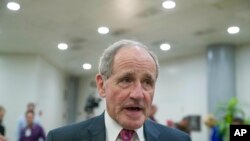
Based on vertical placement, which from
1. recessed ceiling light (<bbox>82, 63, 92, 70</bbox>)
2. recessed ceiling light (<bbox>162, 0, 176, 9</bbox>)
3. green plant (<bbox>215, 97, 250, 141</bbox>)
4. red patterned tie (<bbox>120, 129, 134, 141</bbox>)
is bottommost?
red patterned tie (<bbox>120, 129, 134, 141</bbox>)

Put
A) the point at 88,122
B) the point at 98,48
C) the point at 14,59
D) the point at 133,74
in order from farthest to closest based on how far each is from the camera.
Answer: the point at 14,59 → the point at 98,48 → the point at 88,122 → the point at 133,74

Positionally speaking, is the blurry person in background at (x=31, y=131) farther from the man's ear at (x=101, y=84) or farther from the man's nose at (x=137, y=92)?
the man's nose at (x=137, y=92)

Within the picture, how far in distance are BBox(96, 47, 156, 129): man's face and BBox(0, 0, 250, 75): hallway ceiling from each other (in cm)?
420

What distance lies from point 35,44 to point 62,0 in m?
3.00

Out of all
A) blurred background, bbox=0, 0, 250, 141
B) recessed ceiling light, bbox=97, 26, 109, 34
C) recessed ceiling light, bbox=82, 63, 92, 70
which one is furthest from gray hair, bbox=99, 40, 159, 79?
recessed ceiling light, bbox=82, 63, 92, 70

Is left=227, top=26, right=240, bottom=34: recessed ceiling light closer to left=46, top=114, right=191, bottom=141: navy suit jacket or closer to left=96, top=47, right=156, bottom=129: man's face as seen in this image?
left=46, top=114, right=191, bottom=141: navy suit jacket

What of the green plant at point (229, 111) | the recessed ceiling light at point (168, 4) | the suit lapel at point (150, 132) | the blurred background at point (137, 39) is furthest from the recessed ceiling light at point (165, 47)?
the suit lapel at point (150, 132)

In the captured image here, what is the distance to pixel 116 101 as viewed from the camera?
1.08 metres

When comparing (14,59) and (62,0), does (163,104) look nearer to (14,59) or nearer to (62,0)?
(14,59)

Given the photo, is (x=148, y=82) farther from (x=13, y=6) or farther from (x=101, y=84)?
(x=13, y=6)

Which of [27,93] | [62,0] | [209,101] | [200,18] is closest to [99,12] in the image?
[62,0]

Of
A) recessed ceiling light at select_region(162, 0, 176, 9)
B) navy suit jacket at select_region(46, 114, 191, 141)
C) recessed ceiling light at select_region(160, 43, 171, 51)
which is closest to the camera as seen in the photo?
navy suit jacket at select_region(46, 114, 191, 141)

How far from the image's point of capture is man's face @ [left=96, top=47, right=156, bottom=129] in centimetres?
106

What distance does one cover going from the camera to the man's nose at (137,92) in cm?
105
